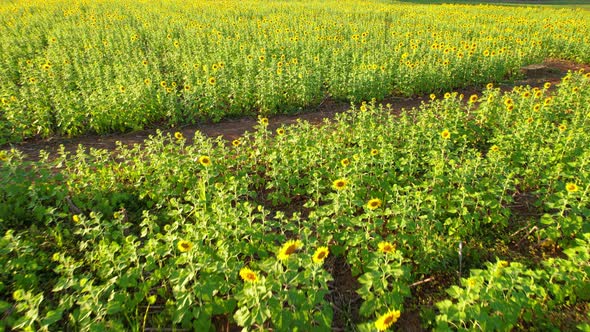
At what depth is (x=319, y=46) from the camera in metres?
12.2

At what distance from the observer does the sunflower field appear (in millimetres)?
7309

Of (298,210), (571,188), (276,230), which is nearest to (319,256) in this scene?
(276,230)

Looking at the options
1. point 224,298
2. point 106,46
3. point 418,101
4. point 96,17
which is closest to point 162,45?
point 106,46

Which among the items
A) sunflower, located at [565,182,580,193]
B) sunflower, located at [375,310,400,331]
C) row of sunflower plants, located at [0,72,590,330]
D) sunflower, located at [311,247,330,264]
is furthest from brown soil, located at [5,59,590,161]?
sunflower, located at [375,310,400,331]

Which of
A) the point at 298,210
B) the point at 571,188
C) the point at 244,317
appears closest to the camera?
the point at 244,317

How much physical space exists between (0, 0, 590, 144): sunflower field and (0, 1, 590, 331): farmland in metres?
0.09

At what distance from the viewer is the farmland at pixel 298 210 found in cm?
271

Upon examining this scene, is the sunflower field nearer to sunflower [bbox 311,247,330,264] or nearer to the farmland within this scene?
the farmland

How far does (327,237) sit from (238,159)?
218 centimetres

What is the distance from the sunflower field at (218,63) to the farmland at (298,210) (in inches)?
3.4

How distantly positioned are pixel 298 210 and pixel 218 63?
6743mm

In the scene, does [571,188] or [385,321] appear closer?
[385,321]

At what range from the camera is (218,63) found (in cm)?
972

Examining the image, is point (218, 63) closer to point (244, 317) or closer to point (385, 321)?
point (244, 317)
